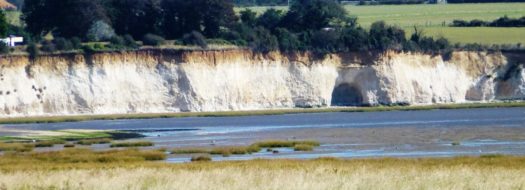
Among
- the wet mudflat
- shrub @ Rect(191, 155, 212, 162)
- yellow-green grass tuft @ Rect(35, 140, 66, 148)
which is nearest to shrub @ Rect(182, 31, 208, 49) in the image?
the wet mudflat

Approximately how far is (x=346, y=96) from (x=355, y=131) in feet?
92.1

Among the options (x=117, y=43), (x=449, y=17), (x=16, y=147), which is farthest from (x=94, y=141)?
(x=449, y=17)

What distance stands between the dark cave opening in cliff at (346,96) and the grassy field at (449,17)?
8.26m

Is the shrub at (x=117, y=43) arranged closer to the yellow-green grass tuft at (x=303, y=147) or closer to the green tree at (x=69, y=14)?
the green tree at (x=69, y=14)

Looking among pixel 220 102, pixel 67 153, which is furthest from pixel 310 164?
pixel 220 102

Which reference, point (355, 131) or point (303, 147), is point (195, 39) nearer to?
point (355, 131)

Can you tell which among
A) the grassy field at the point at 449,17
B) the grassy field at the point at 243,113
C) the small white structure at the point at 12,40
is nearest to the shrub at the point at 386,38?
the grassy field at the point at 243,113

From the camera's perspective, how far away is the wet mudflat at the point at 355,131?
43.3m

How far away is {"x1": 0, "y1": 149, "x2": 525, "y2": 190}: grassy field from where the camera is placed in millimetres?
27000

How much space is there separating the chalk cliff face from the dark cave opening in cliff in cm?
6

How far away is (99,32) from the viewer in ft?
269

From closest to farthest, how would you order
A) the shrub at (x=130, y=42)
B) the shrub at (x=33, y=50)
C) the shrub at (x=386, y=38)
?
the shrub at (x=33, y=50)
the shrub at (x=130, y=42)
the shrub at (x=386, y=38)

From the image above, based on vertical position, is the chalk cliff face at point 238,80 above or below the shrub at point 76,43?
below

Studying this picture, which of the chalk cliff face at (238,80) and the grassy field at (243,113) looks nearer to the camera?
the grassy field at (243,113)
